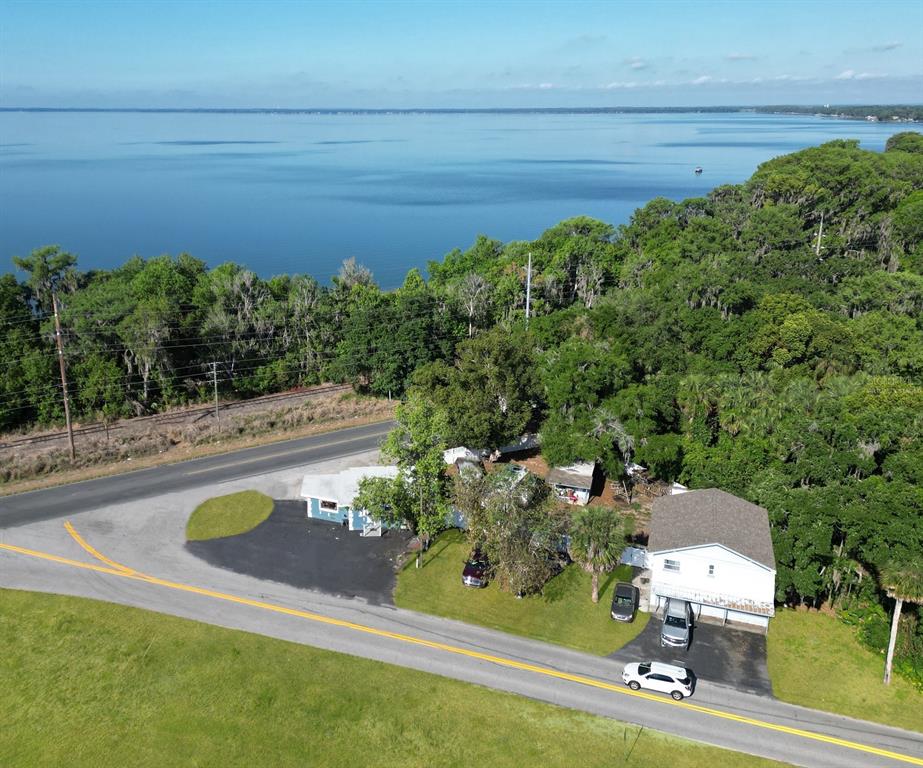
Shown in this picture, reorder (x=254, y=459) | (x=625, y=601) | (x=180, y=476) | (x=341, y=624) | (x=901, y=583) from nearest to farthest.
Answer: (x=901, y=583), (x=341, y=624), (x=625, y=601), (x=180, y=476), (x=254, y=459)

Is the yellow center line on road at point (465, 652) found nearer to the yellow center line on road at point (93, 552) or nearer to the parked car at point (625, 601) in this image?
the yellow center line on road at point (93, 552)

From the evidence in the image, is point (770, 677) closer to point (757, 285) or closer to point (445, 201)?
point (757, 285)

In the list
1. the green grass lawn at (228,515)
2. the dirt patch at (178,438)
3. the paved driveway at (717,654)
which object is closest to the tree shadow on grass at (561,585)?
the paved driveway at (717,654)

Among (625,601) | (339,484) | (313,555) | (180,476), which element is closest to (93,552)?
(180,476)

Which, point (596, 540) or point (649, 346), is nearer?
point (596, 540)

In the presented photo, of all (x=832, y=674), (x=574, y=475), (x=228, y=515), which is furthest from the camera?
(x=574, y=475)

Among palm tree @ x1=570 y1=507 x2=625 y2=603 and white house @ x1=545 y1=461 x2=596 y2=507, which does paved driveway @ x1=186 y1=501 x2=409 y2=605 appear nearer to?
palm tree @ x1=570 y1=507 x2=625 y2=603

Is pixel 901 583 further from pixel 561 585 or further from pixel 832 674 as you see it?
pixel 561 585
